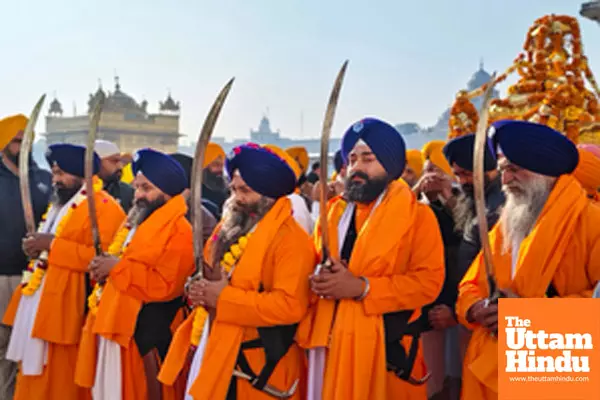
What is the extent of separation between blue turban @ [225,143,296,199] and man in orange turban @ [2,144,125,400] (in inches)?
50.4

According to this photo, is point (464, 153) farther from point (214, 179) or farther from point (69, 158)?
point (214, 179)

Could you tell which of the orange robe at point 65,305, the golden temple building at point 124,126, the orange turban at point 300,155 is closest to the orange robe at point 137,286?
the orange robe at point 65,305

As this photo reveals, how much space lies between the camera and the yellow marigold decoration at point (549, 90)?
23.3 ft

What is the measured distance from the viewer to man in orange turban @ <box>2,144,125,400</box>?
12.1ft

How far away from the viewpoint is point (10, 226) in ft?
14.9

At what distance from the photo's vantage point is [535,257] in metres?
2.40

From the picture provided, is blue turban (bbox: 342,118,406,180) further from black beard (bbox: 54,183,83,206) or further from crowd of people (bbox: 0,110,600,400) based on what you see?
black beard (bbox: 54,183,83,206)

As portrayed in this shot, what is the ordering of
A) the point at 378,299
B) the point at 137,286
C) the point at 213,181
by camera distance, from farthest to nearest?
the point at 213,181
the point at 137,286
the point at 378,299

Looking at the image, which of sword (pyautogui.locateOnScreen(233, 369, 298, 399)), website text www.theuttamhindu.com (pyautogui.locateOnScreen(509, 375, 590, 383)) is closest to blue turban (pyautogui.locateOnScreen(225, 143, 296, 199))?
sword (pyautogui.locateOnScreen(233, 369, 298, 399))

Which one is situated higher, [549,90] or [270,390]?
[549,90]

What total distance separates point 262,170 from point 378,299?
82 cm

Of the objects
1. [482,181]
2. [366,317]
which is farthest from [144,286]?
[482,181]

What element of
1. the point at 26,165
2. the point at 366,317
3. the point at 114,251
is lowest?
the point at 366,317

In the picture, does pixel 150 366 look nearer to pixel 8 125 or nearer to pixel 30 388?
pixel 30 388
